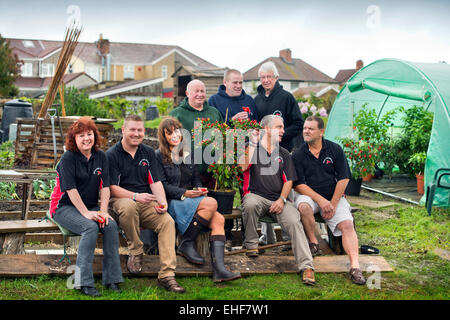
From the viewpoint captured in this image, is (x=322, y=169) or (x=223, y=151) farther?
(x=322, y=169)

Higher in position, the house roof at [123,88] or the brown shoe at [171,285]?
the house roof at [123,88]

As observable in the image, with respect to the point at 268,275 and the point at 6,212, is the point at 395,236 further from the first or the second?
the point at 6,212

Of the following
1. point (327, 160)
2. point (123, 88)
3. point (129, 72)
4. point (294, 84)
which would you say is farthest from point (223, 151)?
point (294, 84)

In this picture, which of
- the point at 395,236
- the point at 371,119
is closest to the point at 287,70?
the point at 371,119

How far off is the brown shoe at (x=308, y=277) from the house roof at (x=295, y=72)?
4149cm

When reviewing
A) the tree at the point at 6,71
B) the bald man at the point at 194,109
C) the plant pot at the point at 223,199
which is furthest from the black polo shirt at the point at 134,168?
the tree at the point at 6,71

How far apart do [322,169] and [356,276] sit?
1.16 m

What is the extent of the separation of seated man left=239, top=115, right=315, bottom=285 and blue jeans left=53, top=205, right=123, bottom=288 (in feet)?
4.29

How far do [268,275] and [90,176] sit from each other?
1806mm

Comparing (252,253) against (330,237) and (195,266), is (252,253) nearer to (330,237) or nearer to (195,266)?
(195,266)

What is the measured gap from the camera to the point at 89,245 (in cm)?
379

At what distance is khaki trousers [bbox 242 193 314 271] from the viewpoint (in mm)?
4379

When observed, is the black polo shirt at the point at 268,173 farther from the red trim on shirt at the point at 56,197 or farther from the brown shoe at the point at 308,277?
the red trim on shirt at the point at 56,197

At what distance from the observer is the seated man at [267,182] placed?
4578mm
